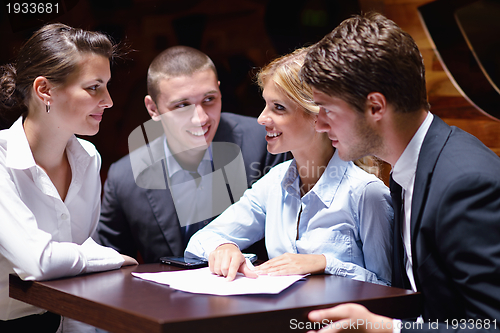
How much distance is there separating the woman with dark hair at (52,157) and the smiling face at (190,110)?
611mm

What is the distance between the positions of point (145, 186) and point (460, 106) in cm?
172

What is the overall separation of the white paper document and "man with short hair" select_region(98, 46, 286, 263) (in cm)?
90

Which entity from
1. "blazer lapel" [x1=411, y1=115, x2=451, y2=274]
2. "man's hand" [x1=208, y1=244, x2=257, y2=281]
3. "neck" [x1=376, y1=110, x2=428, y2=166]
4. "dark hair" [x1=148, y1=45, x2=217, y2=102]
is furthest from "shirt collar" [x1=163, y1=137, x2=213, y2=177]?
"blazer lapel" [x1=411, y1=115, x2=451, y2=274]

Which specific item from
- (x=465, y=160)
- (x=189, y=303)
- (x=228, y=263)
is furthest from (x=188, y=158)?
(x=465, y=160)

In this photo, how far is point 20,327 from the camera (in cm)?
168

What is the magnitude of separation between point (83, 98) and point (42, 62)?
0.20 metres

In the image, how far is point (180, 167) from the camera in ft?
8.61

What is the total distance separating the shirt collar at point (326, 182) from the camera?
178cm

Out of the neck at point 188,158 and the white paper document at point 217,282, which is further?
the neck at point 188,158

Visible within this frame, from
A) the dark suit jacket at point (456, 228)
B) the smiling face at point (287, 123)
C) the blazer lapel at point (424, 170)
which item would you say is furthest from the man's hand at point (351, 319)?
the smiling face at point (287, 123)

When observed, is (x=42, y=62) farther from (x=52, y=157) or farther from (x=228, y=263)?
(x=228, y=263)

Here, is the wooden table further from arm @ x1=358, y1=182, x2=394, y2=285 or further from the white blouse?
arm @ x1=358, y1=182, x2=394, y2=285

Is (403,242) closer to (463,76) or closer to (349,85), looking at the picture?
(349,85)

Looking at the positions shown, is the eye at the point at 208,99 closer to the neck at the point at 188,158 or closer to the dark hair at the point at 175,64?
the dark hair at the point at 175,64
